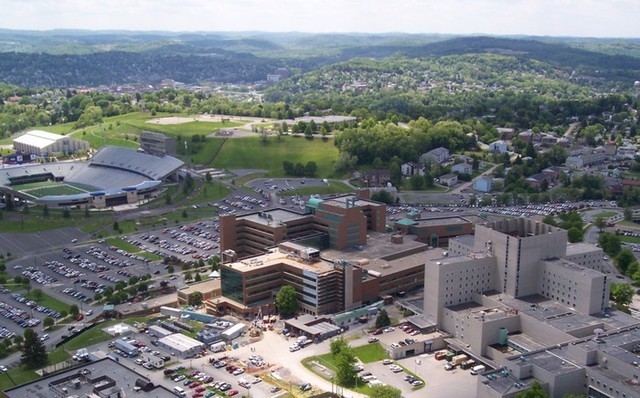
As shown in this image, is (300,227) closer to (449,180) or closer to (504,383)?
(504,383)

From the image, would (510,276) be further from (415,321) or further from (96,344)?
(96,344)

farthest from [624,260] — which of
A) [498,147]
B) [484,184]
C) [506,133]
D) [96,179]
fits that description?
[96,179]

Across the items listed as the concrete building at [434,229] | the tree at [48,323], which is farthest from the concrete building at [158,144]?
the tree at [48,323]

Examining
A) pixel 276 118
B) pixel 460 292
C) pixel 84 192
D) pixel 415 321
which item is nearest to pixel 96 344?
pixel 415 321

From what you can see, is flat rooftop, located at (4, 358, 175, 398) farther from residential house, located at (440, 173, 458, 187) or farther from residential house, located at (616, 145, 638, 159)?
residential house, located at (616, 145, 638, 159)

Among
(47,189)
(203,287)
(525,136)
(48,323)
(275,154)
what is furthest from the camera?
(525,136)

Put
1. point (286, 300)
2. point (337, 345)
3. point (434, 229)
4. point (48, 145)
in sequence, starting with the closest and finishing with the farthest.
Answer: point (337, 345) → point (286, 300) → point (434, 229) → point (48, 145)
